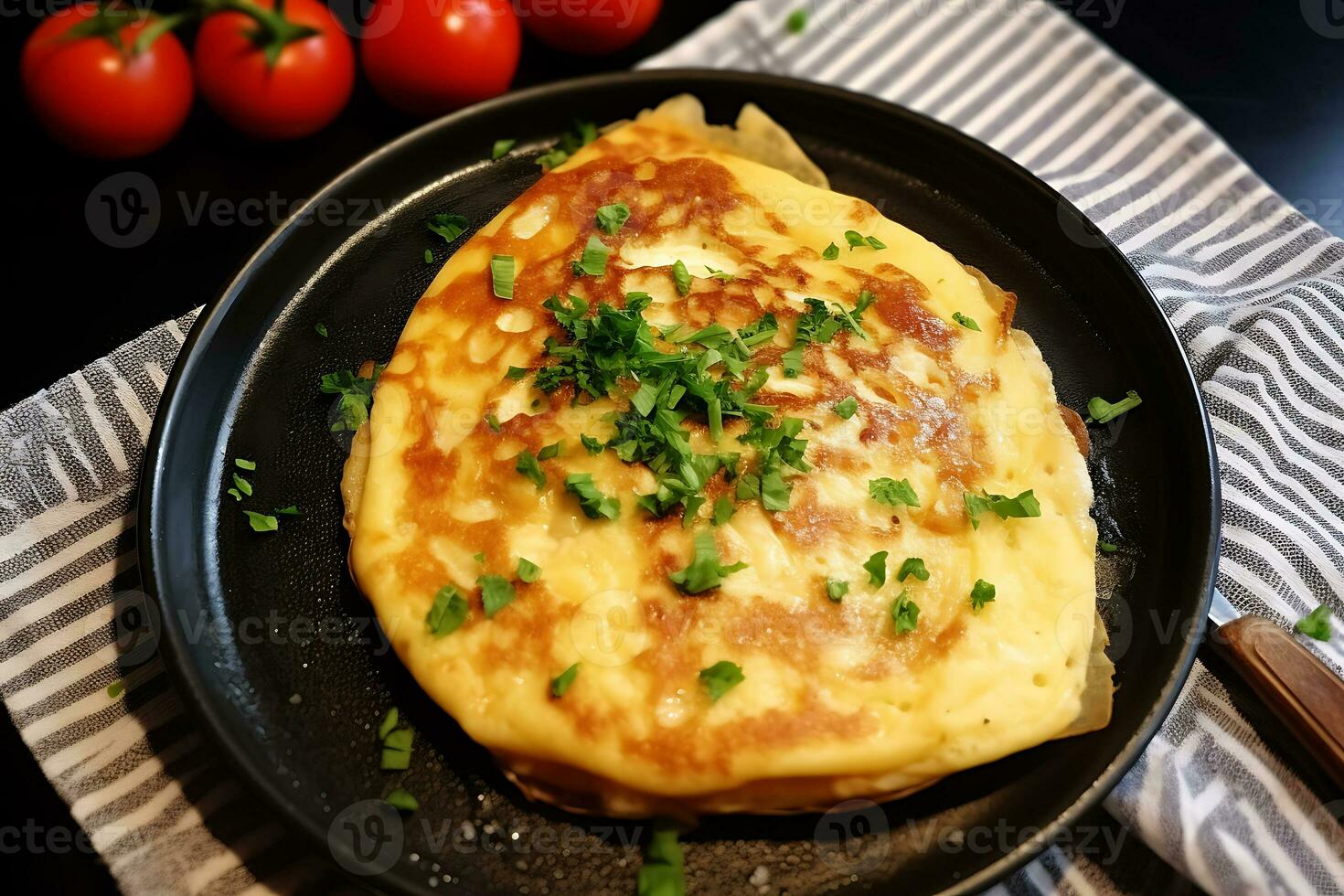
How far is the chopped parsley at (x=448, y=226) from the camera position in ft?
10.7

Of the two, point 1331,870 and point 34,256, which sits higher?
point 34,256

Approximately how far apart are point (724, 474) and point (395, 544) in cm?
81

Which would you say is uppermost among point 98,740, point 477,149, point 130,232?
point 477,149

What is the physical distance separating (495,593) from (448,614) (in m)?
0.12

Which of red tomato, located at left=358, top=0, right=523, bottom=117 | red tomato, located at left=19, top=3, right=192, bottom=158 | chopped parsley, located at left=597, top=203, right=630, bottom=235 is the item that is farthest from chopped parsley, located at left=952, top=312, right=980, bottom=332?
red tomato, located at left=19, top=3, right=192, bottom=158

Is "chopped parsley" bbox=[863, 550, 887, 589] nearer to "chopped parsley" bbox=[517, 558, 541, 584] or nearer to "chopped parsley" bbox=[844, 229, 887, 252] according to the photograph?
"chopped parsley" bbox=[517, 558, 541, 584]

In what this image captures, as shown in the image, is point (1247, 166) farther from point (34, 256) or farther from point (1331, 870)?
point (34, 256)

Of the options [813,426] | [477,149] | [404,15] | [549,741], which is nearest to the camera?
[549,741]

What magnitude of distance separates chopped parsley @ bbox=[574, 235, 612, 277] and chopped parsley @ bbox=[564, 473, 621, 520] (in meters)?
0.69

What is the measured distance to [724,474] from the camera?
2.52 metres

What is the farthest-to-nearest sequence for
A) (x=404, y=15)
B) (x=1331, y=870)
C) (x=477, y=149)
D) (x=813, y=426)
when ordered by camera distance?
(x=404, y=15), (x=477, y=149), (x=813, y=426), (x=1331, y=870)

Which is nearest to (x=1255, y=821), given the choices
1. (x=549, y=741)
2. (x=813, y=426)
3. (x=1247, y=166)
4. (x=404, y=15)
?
(x=813, y=426)

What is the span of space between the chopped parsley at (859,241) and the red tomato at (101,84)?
2.44 meters

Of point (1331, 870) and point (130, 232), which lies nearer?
point (1331, 870)
